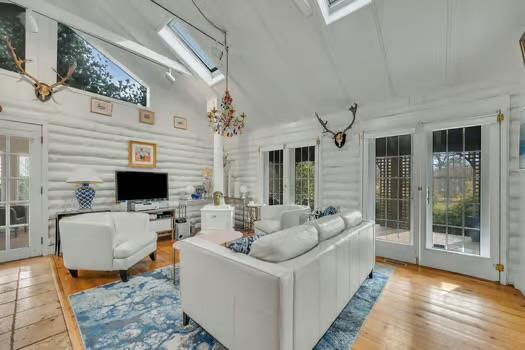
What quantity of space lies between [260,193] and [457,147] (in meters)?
3.66

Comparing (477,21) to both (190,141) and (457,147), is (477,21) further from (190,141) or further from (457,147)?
(190,141)

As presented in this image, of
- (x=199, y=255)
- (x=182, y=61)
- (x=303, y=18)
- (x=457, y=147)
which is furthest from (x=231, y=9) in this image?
(x=457, y=147)

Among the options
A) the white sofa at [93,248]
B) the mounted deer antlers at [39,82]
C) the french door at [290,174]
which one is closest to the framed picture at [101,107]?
the mounted deer antlers at [39,82]

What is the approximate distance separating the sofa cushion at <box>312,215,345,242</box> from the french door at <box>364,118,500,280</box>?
1.88m

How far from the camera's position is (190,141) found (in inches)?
218

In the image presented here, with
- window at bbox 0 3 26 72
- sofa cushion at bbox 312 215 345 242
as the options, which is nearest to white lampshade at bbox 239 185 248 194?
sofa cushion at bbox 312 215 345 242

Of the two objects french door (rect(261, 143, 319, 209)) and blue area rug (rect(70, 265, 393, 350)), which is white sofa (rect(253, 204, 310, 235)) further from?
blue area rug (rect(70, 265, 393, 350))

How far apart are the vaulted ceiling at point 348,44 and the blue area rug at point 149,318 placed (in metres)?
2.78

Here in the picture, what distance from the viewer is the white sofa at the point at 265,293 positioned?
47.4 inches

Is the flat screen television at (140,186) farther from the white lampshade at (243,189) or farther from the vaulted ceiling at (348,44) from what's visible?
the vaulted ceiling at (348,44)

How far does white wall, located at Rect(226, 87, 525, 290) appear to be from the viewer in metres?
2.63

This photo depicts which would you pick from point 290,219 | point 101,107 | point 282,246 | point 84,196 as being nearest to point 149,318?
point 282,246

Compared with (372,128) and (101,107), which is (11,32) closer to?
(101,107)

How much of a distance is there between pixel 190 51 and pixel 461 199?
516 centimetres
